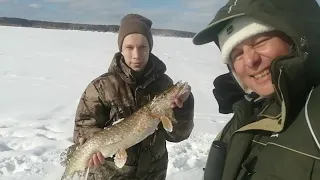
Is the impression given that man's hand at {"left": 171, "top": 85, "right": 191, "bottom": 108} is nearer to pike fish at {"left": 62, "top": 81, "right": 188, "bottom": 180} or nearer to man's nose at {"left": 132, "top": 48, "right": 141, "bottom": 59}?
pike fish at {"left": 62, "top": 81, "right": 188, "bottom": 180}

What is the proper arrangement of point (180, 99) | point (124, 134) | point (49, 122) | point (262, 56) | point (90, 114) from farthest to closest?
point (49, 122) < point (90, 114) < point (124, 134) < point (180, 99) < point (262, 56)

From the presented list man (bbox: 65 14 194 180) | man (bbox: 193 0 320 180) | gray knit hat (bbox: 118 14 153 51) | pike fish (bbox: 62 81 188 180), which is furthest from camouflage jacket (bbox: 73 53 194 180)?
man (bbox: 193 0 320 180)

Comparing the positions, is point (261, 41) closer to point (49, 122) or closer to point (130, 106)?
point (130, 106)

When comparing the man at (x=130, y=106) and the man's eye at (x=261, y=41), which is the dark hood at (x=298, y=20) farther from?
the man at (x=130, y=106)

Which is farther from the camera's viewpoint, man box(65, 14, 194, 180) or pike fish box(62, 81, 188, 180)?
man box(65, 14, 194, 180)

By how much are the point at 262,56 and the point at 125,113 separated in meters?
1.80

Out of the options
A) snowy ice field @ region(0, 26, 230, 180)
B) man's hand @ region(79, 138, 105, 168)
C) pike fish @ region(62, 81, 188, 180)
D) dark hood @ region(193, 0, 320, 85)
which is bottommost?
snowy ice field @ region(0, 26, 230, 180)

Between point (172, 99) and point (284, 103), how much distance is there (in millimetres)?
1469

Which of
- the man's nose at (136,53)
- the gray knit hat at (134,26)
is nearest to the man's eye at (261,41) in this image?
the man's nose at (136,53)

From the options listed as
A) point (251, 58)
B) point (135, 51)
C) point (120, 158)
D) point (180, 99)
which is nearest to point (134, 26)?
point (135, 51)

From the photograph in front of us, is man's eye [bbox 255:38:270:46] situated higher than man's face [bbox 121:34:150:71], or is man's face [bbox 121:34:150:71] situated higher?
man's eye [bbox 255:38:270:46]

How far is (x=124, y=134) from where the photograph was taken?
2986 millimetres

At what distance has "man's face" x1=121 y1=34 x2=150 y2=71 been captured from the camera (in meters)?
3.18

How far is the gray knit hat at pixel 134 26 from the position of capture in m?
3.28
